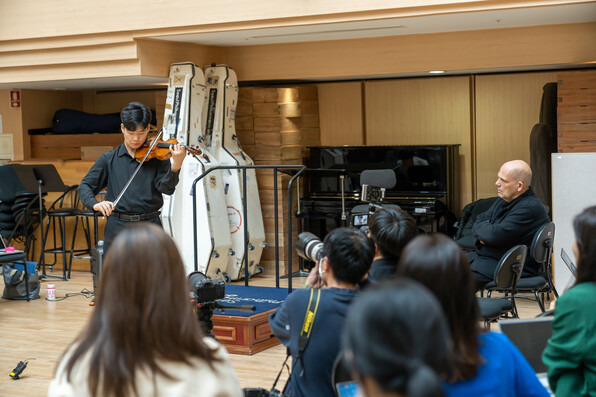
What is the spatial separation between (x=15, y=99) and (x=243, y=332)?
221 inches

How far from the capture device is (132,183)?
18.0 ft

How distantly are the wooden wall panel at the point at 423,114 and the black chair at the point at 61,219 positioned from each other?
3.42m

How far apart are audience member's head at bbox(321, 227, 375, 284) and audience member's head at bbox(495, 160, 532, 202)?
279 centimetres

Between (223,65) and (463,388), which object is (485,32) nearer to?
(223,65)

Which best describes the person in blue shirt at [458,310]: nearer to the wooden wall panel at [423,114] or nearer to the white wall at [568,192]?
the white wall at [568,192]

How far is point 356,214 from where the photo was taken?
230 inches

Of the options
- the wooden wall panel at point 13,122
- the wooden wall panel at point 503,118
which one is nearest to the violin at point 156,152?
the wooden wall panel at point 503,118

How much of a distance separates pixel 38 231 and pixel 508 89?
547 cm

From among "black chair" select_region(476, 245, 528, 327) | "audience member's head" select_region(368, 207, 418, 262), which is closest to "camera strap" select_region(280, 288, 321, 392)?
"audience member's head" select_region(368, 207, 418, 262)

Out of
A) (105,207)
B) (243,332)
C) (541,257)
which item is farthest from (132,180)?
(541,257)

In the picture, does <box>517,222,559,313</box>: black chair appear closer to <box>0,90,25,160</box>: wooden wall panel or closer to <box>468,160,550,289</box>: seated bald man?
<box>468,160,550,289</box>: seated bald man

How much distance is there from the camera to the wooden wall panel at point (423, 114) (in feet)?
29.1

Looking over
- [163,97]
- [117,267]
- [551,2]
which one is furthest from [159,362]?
[163,97]

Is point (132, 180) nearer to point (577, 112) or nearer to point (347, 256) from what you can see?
point (347, 256)
